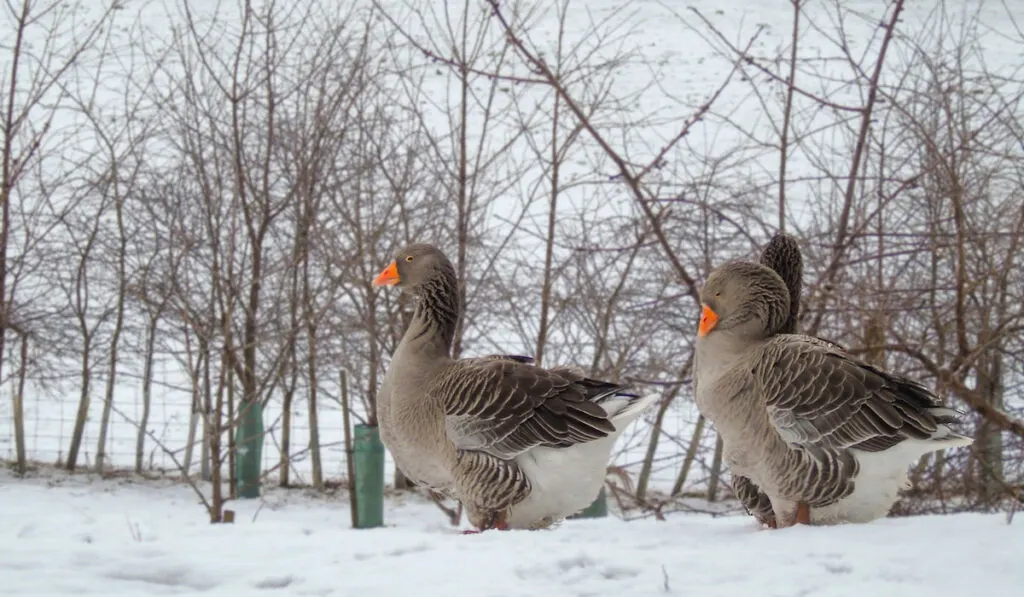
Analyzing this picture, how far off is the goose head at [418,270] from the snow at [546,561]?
4.25 feet

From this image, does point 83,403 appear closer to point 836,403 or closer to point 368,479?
point 368,479

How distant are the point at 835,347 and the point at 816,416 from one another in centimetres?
48

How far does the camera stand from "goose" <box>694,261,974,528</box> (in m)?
3.91

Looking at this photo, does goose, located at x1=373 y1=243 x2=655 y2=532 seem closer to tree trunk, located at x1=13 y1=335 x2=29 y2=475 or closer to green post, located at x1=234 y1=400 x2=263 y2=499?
green post, located at x1=234 y1=400 x2=263 y2=499

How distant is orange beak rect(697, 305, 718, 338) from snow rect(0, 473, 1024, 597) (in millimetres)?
828

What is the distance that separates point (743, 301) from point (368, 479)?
638 centimetres

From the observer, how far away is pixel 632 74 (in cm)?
3036

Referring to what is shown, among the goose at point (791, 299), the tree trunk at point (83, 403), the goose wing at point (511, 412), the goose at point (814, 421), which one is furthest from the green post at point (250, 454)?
the goose at point (814, 421)

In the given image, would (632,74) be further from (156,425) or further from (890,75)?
(156,425)

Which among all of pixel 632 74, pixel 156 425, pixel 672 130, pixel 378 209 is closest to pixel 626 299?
pixel 378 209

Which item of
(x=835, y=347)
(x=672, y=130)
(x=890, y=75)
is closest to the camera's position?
(x=835, y=347)

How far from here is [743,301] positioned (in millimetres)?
4273

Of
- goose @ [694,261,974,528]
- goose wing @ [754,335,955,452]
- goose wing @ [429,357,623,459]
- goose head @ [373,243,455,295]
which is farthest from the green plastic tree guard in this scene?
goose wing @ [754,335,955,452]

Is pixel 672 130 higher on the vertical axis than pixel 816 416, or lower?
higher
